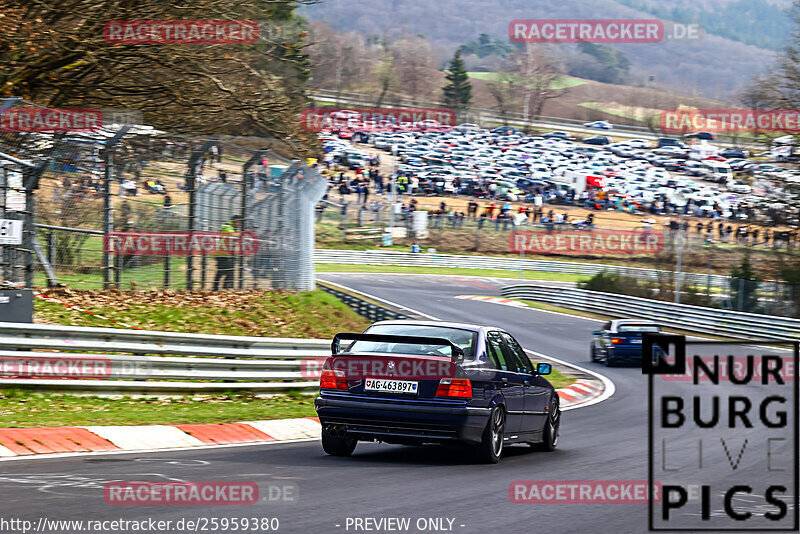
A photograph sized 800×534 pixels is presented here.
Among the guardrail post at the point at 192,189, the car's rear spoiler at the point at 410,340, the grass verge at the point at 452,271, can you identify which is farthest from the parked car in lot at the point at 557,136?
the car's rear spoiler at the point at 410,340

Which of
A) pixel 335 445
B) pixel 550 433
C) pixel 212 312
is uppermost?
pixel 212 312

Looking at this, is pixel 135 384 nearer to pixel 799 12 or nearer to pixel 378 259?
pixel 799 12

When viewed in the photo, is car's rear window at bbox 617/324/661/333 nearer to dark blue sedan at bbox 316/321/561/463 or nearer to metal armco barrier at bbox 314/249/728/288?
dark blue sedan at bbox 316/321/561/463

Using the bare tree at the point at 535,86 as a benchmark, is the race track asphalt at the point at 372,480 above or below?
below

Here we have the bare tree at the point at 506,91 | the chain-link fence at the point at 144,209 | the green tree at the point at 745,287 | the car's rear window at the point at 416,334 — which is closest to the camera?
the car's rear window at the point at 416,334

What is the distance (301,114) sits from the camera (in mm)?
23594

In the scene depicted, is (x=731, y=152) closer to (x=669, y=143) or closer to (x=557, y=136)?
(x=669, y=143)

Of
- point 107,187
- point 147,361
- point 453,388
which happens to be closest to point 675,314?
point 107,187

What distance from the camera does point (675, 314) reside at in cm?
3759

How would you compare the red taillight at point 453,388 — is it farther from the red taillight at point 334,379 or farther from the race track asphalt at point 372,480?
the red taillight at point 334,379

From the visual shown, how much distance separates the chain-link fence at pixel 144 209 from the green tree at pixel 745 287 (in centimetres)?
2168

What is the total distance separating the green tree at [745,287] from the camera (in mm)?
35438

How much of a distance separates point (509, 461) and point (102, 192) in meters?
8.08

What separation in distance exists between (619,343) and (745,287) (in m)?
11.3
